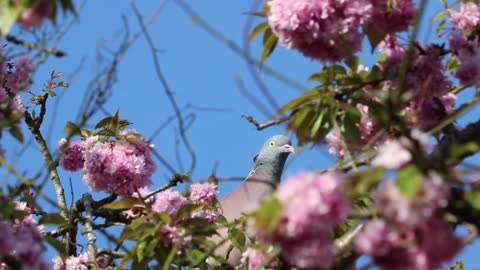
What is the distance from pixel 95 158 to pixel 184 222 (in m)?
0.91

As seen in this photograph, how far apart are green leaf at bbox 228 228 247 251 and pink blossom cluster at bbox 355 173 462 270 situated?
1.58 meters

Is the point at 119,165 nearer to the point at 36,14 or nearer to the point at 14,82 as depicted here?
the point at 14,82

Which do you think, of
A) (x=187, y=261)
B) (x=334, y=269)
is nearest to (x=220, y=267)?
(x=187, y=261)

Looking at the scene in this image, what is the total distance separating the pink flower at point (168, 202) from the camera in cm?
318

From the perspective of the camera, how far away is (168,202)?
3225 mm

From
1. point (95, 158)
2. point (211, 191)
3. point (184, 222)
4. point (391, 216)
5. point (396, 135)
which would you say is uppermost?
point (95, 158)

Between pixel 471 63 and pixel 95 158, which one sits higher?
pixel 95 158

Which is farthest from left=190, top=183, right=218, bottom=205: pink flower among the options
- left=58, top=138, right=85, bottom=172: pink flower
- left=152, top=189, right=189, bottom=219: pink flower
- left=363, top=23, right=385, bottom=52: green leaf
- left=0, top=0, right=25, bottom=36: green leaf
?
left=0, top=0, right=25, bottom=36: green leaf

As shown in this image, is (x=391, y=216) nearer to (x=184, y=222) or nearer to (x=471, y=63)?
(x=471, y=63)

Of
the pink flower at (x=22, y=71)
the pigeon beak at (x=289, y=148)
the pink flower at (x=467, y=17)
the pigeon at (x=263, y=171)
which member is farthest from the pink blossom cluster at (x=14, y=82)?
the pigeon beak at (x=289, y=148)

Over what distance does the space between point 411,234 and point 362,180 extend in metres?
0.14

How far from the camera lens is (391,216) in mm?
1609

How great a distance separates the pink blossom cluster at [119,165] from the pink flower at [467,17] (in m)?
Result: 1.57

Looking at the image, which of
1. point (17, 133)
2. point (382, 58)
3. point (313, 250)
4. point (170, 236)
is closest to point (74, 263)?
point (170, 236)
